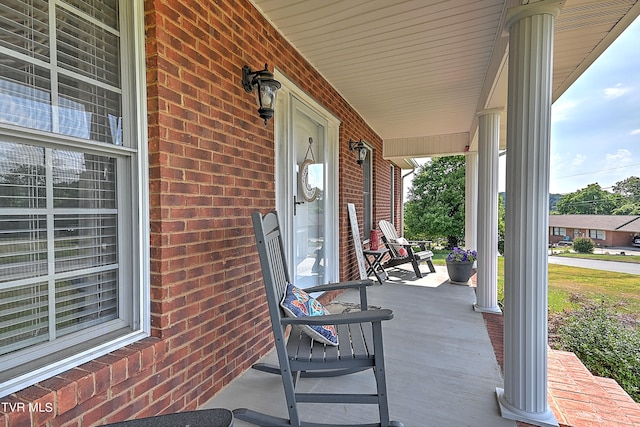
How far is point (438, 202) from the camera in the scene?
14.3m

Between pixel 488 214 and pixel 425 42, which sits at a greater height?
pixel 425 42

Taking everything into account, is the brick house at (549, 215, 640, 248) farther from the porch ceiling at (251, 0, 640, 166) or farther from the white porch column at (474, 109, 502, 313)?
the porch ceiling at (251, 0, 640, 166)

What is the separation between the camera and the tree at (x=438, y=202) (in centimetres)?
1373

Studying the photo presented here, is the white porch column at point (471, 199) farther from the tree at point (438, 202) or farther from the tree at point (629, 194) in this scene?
the tree at point (438, 202)

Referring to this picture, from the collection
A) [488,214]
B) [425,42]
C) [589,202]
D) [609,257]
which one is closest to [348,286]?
[425,42]

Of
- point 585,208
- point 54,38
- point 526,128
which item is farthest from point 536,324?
point 585,208

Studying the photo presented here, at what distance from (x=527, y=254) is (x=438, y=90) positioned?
9.30ft

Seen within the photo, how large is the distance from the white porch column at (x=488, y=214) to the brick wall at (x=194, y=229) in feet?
8.10

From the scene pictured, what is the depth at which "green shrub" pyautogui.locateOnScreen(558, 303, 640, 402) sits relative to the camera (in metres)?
2.96

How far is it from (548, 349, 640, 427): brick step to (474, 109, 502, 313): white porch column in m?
1.25

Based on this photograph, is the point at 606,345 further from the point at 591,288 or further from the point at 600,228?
the point at 600,228

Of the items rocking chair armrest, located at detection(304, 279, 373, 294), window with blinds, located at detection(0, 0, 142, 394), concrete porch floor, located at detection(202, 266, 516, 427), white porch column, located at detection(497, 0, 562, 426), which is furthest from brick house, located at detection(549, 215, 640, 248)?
window with blinds, located at detection(0, 0, 142, 394)

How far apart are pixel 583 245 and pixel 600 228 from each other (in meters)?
0.63

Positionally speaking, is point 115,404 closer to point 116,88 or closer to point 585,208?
point 116,88
